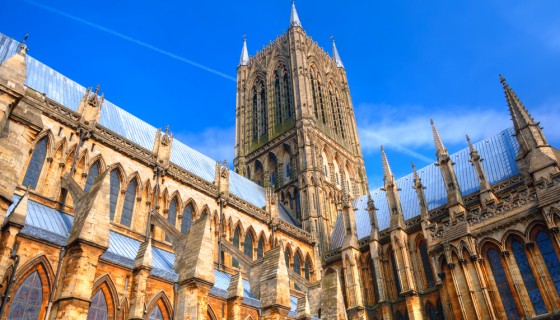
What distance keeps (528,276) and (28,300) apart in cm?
1893

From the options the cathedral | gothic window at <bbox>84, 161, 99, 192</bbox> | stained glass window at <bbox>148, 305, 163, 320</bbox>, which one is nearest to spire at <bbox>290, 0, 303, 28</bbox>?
the cathedral

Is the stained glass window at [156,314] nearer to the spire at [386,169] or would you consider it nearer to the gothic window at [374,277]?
the gothic window at [374,277]

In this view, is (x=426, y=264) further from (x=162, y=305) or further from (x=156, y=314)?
(x=156, y=314)

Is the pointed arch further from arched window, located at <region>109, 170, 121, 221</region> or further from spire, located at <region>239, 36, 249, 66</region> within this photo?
spire, located at <region>239, 36, 249, 66</region>

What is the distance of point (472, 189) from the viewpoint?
26.9 metres

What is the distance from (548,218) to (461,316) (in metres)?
5.67

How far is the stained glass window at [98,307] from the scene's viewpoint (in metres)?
13.8

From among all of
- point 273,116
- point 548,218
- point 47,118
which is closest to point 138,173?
point 47,118

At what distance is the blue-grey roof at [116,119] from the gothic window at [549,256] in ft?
60.1

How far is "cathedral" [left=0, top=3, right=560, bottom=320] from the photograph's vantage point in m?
12.8

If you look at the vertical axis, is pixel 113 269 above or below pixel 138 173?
below

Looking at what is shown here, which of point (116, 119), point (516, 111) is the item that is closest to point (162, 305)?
point (116, 119)

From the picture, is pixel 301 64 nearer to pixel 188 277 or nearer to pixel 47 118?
pixel 47 118

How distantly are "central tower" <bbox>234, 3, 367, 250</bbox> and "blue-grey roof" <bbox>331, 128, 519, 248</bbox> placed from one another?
2906 millimetres
